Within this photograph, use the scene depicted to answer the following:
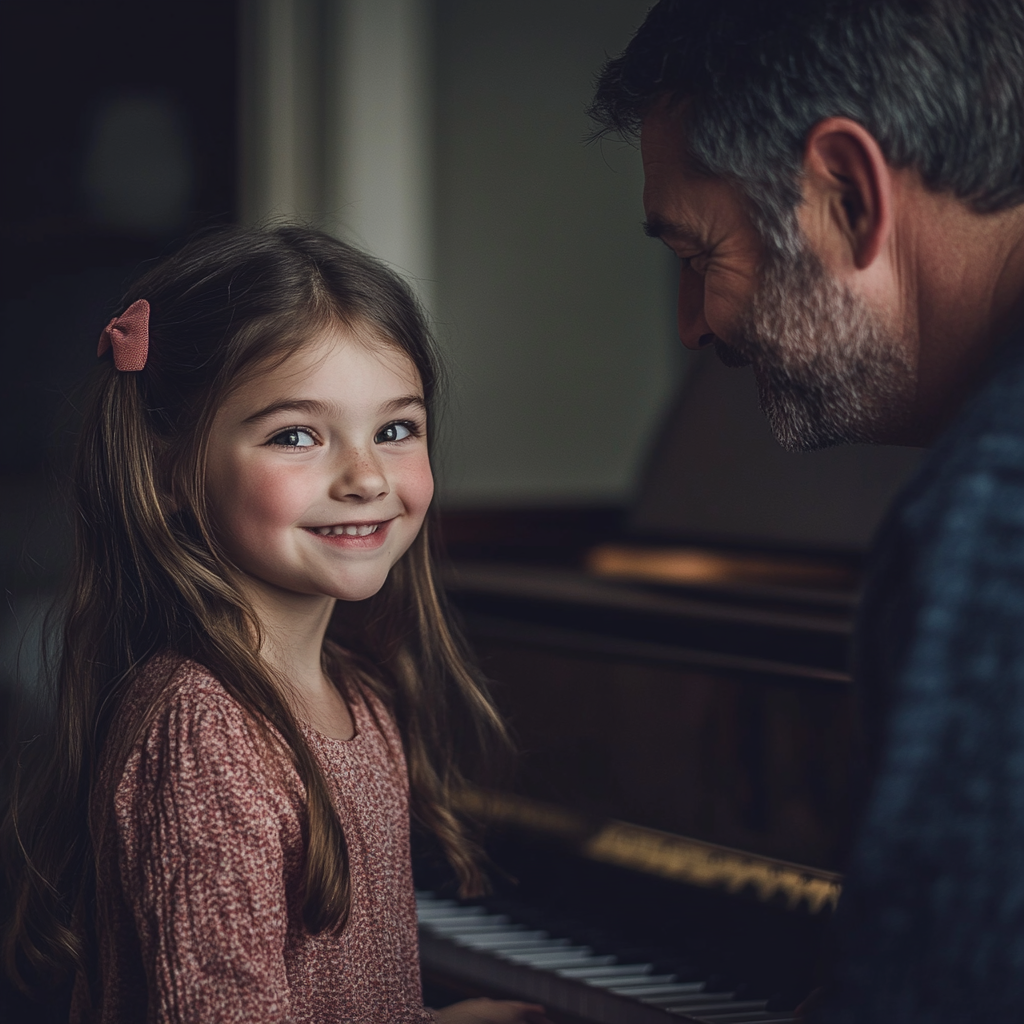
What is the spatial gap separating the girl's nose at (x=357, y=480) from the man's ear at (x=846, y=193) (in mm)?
432

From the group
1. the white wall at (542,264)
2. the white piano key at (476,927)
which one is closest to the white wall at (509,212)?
the white wall at (542,264)

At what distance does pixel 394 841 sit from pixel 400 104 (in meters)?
2.52

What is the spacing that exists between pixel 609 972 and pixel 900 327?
0.83m

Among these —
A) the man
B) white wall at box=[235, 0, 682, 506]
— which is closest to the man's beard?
the man

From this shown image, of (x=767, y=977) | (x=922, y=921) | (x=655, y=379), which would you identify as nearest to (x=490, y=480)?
(x=655, y=379)

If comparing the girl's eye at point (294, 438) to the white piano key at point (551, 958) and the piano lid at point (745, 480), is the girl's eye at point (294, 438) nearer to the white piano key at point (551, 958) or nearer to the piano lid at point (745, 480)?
the white piano key at point (551, 958)

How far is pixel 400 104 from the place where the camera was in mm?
3211

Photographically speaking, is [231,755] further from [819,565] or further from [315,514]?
[819,565]

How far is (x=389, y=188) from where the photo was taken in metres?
3.21

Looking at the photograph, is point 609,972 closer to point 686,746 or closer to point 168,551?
point 686,746

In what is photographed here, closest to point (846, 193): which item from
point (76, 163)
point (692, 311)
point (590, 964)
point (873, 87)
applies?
point (873, 87)

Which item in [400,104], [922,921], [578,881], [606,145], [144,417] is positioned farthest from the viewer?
[606,145]

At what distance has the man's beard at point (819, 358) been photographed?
3.26 ft

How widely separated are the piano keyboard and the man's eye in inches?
26.3
